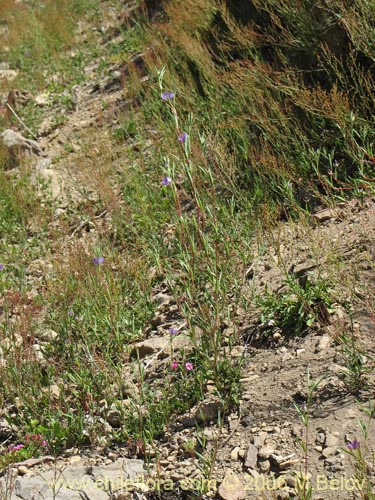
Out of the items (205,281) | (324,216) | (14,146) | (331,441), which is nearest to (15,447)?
(205,281)

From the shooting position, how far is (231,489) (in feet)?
8.46

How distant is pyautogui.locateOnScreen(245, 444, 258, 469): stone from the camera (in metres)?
2.66

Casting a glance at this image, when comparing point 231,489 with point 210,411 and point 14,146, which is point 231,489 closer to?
point 210,411

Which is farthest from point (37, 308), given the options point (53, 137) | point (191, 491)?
point (53, 137)

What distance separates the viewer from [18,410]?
3.38 m

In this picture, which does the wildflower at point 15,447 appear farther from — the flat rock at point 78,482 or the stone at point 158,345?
the stone at point 158,345

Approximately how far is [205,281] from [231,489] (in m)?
1.31

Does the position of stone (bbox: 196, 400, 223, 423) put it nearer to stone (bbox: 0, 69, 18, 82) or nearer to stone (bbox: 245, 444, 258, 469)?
stone (bbox: 245, 444, 258, 469)

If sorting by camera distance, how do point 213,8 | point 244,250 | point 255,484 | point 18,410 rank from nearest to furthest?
point 255,484, point 18,410, point 244,250, point 213,8

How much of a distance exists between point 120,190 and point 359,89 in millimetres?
2186

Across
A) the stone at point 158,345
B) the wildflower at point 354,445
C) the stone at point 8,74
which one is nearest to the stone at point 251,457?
the wildflower at point 354,445

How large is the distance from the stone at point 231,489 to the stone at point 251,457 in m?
0.08

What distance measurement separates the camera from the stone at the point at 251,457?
8.73 ft

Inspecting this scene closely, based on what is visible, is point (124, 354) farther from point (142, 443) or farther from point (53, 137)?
point (53, 137)
